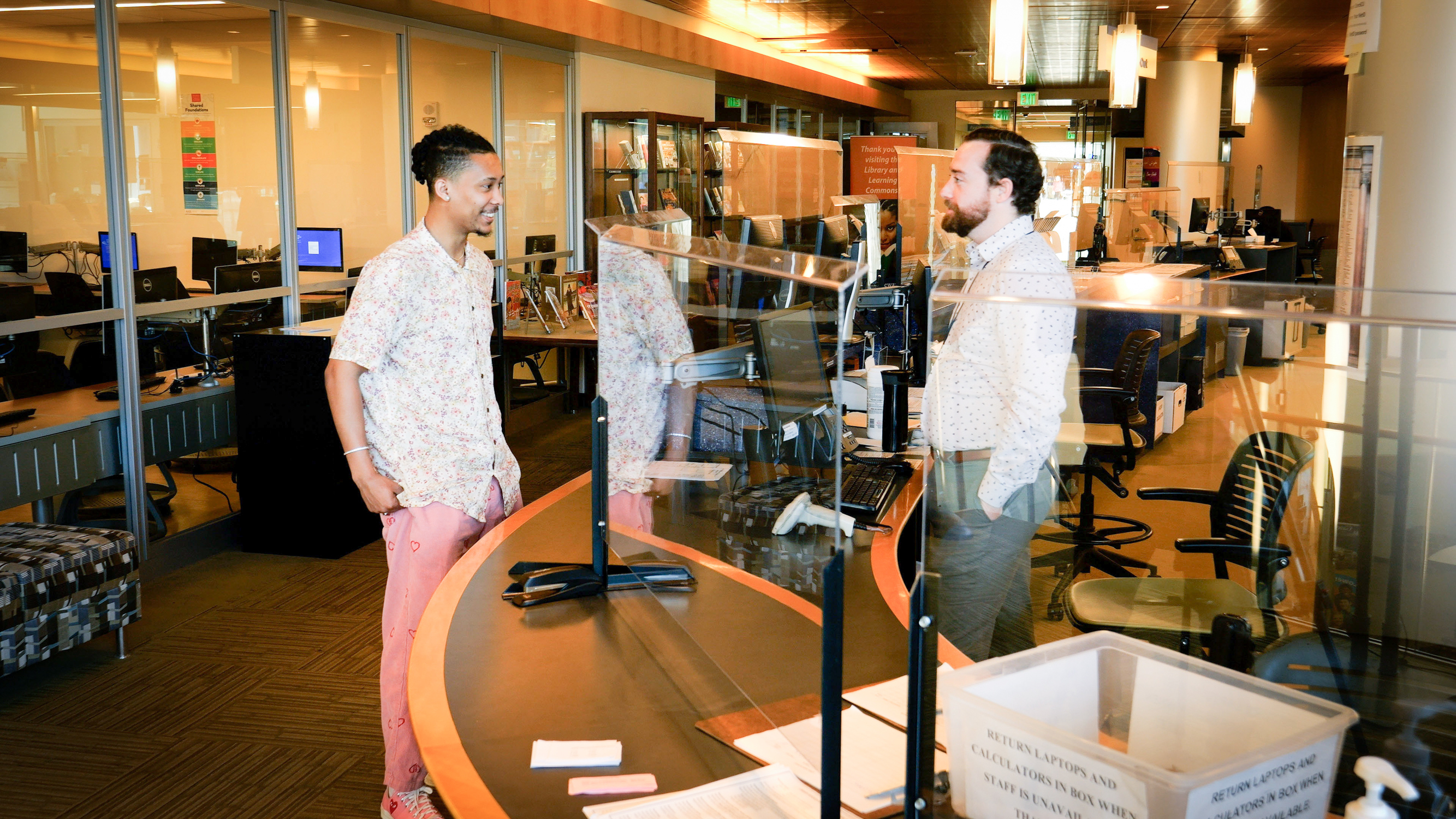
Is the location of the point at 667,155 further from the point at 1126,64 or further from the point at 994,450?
the point at 994,450

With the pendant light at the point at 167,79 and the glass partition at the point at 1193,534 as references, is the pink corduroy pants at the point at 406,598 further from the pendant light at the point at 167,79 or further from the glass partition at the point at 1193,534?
the pendant light at the point at 167,79

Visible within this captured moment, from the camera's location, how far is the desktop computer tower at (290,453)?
183 inches

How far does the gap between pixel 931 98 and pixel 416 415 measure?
17.3 m

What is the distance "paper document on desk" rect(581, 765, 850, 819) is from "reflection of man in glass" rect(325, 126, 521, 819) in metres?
1.20

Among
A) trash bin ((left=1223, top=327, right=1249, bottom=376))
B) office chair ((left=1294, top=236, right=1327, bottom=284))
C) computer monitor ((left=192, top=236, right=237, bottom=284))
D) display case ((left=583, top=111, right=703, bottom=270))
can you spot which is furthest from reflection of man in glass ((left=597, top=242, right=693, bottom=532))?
office chair ((left=1294, top=236, right=1327, bottom=284))

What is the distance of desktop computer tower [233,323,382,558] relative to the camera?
464 centimetres

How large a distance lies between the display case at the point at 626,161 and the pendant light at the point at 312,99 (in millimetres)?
2797

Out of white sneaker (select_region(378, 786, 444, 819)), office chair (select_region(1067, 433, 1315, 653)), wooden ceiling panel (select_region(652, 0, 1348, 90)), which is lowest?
white sneaker (select_region(378, 786, 444, 819))

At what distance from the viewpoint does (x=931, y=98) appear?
1828 cm

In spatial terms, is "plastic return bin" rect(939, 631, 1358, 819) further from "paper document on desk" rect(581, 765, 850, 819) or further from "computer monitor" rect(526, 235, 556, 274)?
"computer monitor" rect(526, 235, 556, 274)

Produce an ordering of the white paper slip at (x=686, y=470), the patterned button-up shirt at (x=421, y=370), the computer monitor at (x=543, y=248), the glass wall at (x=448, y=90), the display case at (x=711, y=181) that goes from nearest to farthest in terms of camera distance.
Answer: the white paper slip at (x=686, y=470) → the patterned button-up shirt at (x=421, y=370) → the glass wall at (x=448, y=90) → the computer monitor at (x=543, y=248) → the display case at (x=711, y=181)

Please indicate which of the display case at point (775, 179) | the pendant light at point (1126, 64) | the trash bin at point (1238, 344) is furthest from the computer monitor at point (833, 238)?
the pendant light at point (1126, 64)

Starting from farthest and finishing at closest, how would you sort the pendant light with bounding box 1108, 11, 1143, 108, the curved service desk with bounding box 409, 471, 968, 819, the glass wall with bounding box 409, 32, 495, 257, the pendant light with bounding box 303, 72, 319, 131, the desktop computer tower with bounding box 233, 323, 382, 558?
the pendant light with bounding box 1108, 11, 1143, 108 → the glass wall with bounding box 409, 32, 495, 257 → the pendant light with bounding box 303, 72, 319, 131 → the desktop computer tower with bounding box 233, 323, 382, 558 → the curved service desk with bounding box 409, 471, 968, 819

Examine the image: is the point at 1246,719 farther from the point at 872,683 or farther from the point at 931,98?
the point at 931,98
